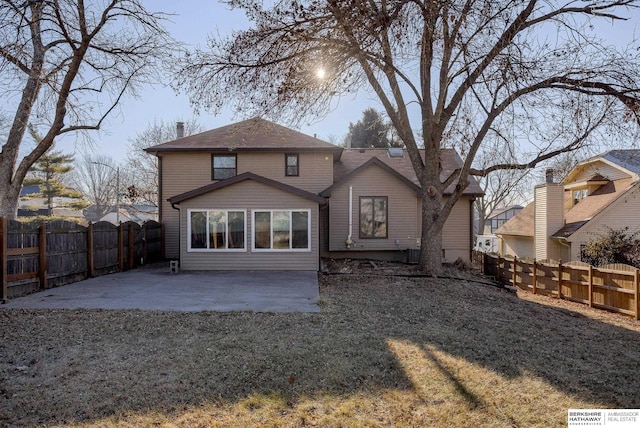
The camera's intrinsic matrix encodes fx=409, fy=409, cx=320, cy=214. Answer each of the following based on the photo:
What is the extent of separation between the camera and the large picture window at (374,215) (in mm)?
16812

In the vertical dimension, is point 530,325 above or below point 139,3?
below

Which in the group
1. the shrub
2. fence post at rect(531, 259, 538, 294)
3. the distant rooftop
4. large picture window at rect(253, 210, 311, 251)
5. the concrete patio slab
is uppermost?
the distant rooftop

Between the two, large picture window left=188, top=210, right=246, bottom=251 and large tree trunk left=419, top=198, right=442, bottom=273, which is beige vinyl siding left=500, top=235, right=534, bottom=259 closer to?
large tree trunk left=419, top=198, right=442, bottom=273

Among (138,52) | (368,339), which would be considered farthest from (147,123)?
(368,339)

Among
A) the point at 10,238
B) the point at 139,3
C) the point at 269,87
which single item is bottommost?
the point at 10,238

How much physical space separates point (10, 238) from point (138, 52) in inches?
286

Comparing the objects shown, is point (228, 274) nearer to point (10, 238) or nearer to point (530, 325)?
point (10, 238)

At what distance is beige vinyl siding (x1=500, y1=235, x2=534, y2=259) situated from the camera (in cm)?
2330

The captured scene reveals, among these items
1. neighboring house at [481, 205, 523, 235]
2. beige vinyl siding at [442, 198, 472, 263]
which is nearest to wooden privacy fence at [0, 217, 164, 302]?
beige vinyl siding at [442, 198, 472, 263]

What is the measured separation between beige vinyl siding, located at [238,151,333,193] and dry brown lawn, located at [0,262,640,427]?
9443 millimetres

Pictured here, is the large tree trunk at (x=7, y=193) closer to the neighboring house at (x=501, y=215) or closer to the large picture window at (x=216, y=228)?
the large picture window at (x=216, y=228)

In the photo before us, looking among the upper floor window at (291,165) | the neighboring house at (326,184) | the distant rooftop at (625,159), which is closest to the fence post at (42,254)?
the neighboring house at (326,184)

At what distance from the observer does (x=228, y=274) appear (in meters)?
12.8

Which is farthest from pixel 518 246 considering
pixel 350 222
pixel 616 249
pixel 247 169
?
pixel 247 169
